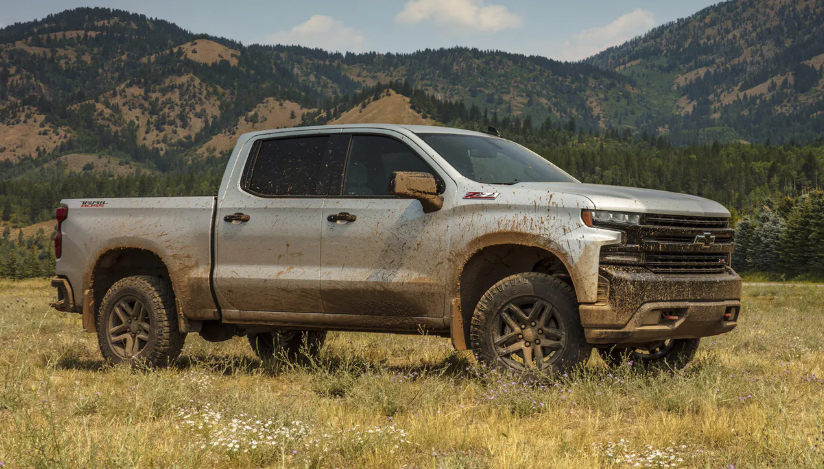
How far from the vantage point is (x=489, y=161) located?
21.3ft

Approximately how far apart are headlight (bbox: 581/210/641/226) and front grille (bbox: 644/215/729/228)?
106 mm

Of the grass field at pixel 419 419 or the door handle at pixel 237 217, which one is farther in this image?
the door handle at pixel 237 217

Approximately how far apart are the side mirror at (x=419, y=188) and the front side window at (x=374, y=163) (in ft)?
1.31

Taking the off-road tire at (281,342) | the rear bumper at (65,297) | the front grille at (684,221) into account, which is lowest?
the off-road tire at (281,342)

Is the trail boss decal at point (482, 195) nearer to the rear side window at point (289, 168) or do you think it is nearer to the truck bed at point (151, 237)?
the rear side window at point (289, 168)

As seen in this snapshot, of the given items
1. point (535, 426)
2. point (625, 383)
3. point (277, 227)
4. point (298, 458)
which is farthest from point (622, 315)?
point (277, 227)

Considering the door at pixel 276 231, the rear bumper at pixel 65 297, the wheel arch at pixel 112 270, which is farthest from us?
the rear bumper at pixel 65 297

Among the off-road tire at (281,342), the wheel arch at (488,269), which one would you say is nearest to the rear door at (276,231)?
the wheel arch at (488,269)

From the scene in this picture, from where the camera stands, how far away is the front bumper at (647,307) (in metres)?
5.27

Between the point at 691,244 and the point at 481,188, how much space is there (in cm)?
156

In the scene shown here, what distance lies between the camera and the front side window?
6320 mm

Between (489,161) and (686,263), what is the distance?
5.87ft

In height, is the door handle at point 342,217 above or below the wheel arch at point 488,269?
above

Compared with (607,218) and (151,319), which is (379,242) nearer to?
(607,218)
